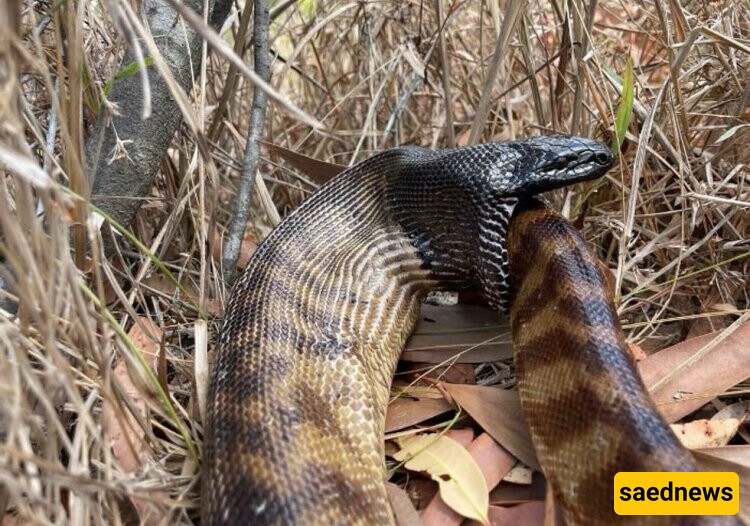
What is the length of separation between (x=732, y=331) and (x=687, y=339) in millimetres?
171

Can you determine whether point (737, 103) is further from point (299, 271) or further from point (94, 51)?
point (94, 51)

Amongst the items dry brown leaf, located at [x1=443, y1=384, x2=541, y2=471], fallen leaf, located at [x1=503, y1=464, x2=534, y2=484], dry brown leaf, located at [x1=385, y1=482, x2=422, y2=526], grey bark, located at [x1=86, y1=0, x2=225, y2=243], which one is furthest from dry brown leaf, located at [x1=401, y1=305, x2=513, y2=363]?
grey bark, located at [x1=86, y1=0, x2=225, y2=243]

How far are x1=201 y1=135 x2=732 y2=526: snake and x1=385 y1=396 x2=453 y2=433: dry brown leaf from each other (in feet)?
0.29

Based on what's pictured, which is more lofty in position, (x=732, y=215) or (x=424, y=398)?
(x=732, y=215)

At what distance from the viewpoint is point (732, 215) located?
9.65 feet

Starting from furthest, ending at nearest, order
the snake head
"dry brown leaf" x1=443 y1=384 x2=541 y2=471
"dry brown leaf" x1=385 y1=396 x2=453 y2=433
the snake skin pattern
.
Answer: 1. the snake head
2. "dry brown leaf" x1=385 y1=396 x2=453 y2=433
3. "dry brown leaf" x1=443 y1=384 x2=541 y2=471
4. the snake skin pattern

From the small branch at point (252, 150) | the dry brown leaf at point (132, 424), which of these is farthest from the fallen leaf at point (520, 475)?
the small branch at point (252, 150)

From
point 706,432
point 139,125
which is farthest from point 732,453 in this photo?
point 139,125

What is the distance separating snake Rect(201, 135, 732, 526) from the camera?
6.31 ft

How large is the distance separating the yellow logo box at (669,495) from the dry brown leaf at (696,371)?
0.54 m

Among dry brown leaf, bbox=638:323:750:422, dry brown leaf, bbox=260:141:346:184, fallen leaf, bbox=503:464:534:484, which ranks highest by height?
dry brown leaf, bbox=260:141:346:184

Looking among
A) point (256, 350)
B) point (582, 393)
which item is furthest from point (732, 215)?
point (256, 350)

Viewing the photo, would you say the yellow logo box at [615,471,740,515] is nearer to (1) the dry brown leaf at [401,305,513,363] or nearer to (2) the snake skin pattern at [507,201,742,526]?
(2) the snake skin pattern at [507,201,742,526]

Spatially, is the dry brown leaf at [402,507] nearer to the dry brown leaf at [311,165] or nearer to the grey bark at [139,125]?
the grey bark at [139,125]
